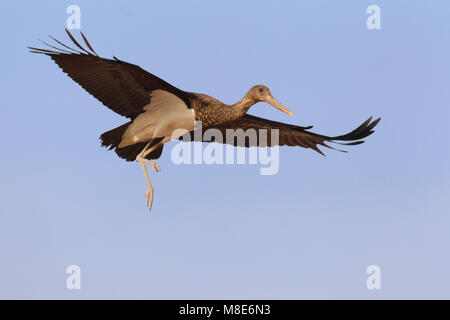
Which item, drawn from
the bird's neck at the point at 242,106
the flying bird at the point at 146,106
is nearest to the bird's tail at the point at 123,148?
the flying bird at the point at 146,106

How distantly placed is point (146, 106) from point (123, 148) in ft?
2.72

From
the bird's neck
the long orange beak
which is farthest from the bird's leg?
Answer: the long orange beak

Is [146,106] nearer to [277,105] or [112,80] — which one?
[112,80]

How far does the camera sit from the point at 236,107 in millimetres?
12781

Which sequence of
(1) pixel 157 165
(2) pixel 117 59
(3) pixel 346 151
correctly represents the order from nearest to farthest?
(2) pixel 117 59
(1) pixel 157 165
(3) pixel 346 151

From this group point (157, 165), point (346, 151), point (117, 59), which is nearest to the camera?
point (117, 59)

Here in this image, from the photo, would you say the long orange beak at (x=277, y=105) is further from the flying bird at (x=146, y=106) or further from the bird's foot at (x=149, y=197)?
the bird's foot at (x=149, y=197)

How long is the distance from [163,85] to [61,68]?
4.76ft

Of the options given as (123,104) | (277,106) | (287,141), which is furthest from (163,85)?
(287,141)

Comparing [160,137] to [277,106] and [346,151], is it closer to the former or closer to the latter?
[277,106]

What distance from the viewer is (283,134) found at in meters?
14.1

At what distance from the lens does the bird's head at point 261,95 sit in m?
12.8

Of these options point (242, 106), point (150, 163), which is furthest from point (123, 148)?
point (242, 106)

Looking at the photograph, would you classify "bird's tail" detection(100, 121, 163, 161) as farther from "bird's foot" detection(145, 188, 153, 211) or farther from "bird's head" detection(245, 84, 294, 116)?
"bird's head" detection(245, 84, 294, 116)
